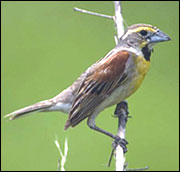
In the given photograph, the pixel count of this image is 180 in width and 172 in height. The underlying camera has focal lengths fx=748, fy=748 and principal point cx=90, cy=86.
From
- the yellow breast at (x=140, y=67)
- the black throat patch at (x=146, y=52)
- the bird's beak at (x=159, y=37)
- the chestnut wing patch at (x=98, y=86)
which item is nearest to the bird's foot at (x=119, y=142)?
the chestnut wing patch at (x=98, y=86)

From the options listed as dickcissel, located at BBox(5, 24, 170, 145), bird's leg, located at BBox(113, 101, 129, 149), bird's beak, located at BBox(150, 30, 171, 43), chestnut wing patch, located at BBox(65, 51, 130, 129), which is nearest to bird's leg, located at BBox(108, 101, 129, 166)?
bird's leg, located at BBox(113, 101, 129, 149)

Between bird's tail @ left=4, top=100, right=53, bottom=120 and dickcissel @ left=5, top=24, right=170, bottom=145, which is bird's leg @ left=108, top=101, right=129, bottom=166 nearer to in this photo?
dickcissel @ left=5, top=24, right=170, bottom=145

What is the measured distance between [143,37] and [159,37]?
0.56 ft

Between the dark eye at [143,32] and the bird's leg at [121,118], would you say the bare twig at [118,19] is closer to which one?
the dark eye at [143,32]

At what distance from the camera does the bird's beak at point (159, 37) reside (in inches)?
264

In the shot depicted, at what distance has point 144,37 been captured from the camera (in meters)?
6.81

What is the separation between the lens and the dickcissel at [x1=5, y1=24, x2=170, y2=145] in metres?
6.85

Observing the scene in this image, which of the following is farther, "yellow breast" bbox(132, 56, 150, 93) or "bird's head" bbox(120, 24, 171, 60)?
"yellow breast" bbox(132, 56, 150, 93)

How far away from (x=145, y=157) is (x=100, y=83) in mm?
2327

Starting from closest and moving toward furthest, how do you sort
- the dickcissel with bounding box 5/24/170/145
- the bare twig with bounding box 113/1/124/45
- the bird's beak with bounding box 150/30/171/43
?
the bird's beak with bounding box 150/30/171/43
the dickcissel with bounding box 5/24/170/145
the bare twig with bounding box 113/1/124/45

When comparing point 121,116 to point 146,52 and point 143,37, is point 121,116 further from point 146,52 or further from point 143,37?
point 143,37

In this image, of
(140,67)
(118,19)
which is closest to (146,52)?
(140,67)

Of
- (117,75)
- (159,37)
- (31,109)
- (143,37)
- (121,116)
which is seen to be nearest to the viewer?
(159,37)

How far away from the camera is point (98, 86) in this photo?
7.02m
